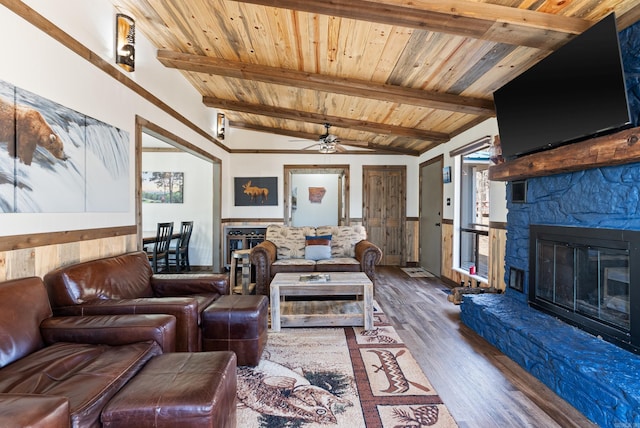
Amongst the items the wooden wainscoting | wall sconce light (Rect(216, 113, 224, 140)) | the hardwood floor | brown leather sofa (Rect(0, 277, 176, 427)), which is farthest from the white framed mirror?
brown leather sofa (Rect(0, 277, 176, 427))

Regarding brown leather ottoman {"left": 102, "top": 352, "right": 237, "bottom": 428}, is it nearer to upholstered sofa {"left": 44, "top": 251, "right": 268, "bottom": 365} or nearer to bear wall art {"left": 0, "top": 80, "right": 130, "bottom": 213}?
upholstered sofa {"left": 44, "top": 251, "right": 268, "bottom": 365}

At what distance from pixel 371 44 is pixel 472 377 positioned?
2.79 m

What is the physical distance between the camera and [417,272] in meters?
6.16

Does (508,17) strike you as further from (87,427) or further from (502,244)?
(87,427)

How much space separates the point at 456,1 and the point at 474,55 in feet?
2.72

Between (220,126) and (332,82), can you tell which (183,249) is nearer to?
(220,126)

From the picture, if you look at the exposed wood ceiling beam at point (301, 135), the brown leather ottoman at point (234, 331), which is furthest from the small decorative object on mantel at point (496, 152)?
the exposed wood ceiling beam at point (301, 135)

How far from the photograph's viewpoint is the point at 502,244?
3811 mm

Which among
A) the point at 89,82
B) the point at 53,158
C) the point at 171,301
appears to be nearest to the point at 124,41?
the point at 89,82

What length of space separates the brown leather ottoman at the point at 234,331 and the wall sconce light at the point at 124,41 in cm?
218

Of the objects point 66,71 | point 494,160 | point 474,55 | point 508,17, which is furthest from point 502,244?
point 66,71

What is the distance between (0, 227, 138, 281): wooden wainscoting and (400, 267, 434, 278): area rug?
4642 millimetres

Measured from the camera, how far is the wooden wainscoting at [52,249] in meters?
1.88

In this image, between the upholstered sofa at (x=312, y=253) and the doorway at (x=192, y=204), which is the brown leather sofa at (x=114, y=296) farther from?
the doorway at (x=192, y=204)
